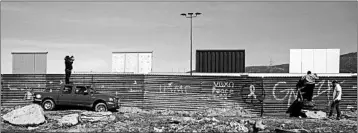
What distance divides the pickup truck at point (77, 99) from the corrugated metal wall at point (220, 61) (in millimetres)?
14126

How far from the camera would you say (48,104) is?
63.3ft

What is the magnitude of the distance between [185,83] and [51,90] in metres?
7.94

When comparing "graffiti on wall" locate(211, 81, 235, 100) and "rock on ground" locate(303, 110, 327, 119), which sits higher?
"graffiti on wall" locate(211, 81, 235, 100)

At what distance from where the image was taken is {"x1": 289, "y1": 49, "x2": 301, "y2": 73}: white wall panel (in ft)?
104

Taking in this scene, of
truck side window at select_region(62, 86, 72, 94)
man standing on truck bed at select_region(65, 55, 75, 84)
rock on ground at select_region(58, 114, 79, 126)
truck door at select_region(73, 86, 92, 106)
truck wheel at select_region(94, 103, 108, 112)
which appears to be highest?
man standing on truck bed at select_region(65, 55, 75, 84)

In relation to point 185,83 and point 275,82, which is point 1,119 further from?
point 275,82

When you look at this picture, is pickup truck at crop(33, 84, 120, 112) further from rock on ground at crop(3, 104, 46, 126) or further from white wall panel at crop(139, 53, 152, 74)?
white wall panel at crop(139, 53, 152, 74)

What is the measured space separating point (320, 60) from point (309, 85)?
51.6ft

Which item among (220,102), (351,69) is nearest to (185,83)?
(220,102)

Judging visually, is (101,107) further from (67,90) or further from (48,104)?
(48,104)

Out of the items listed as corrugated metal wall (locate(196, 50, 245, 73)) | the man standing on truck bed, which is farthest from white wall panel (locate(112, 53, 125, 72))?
the man standing on truck bed

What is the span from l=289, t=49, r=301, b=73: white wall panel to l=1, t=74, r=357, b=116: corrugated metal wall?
39.7 feet

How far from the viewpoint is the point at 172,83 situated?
20.7 m

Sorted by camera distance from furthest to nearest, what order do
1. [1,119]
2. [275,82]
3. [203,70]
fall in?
[203,70]
[275,82]
[1,119]
